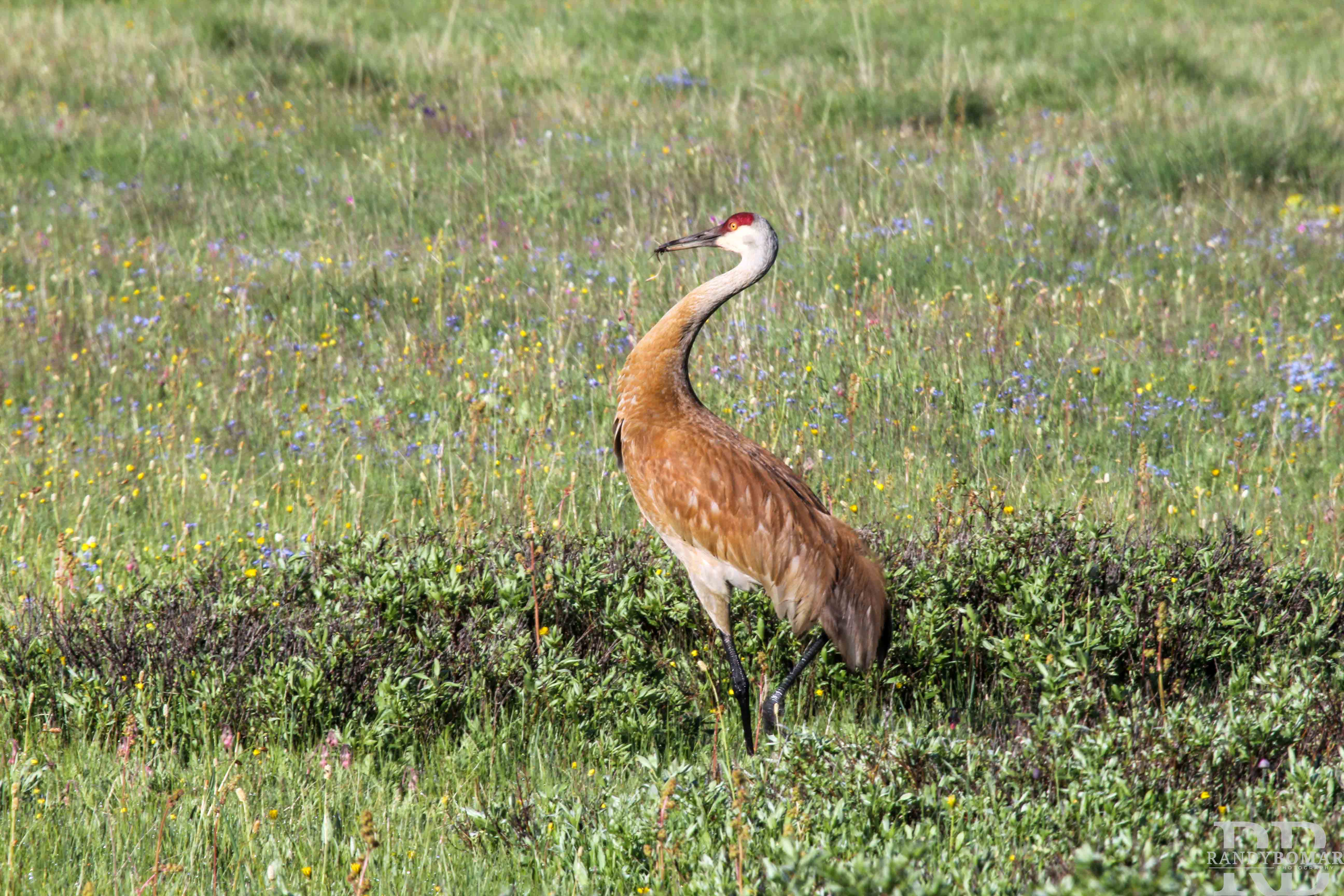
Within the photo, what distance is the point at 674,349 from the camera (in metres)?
4.23

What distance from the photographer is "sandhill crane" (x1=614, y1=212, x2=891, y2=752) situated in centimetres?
379

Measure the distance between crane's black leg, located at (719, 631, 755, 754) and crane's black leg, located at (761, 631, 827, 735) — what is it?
0.20 ft

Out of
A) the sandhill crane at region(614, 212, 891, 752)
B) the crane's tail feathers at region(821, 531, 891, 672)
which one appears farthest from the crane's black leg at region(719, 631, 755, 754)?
the crane's tail feathers at region(821, 531, 891, 672)

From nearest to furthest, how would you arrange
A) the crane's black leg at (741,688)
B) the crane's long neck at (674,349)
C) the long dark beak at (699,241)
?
1. the crane's black leg at (741,688)
2. the crane's long neck at (674,349)
3. the long dark beak at (699,241)

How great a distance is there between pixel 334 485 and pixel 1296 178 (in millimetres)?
8576

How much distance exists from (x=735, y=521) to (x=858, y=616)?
50 cm

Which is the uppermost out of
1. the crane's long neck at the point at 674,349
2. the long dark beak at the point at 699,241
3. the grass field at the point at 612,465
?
the long dark beak at the point at 699,241

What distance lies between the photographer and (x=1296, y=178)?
9984 mm

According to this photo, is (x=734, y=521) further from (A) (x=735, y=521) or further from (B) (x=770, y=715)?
(B) (x=770, y=715)

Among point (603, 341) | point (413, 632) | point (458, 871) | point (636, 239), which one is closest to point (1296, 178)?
point (636, 239)

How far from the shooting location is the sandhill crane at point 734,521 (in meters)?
3.79

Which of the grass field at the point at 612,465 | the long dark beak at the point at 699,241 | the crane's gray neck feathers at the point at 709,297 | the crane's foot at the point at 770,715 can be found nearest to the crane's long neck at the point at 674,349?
the crane's gray neck feathers at the point at 709,297

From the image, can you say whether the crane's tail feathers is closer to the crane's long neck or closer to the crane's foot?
the crane's foot

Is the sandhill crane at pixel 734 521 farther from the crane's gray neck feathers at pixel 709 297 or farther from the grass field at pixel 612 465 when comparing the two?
the grass field at pixel 612 465
